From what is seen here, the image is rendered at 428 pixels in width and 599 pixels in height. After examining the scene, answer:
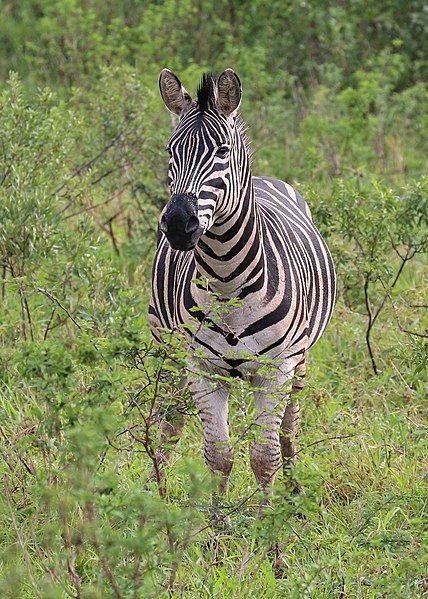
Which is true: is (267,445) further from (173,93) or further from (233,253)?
(173,93)

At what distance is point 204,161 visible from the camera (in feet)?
13.3

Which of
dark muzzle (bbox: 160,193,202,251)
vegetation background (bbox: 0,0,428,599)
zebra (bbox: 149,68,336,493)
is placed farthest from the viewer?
zebra (bbox: 149,68,336,493)

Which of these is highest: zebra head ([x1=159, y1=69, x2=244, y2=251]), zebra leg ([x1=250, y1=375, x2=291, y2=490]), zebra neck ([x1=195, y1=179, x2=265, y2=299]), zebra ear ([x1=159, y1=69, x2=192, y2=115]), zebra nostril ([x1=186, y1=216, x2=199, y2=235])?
zebra ear ([x1=159, y1=69, x2=192, y2=115])

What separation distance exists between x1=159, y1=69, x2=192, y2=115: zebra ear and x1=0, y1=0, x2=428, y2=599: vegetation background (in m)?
1.04

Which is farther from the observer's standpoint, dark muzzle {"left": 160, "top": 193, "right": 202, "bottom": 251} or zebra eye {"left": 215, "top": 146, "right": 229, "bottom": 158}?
zebra eye {"left": 215, "top": 146, "right": 229, "bottom": 158}

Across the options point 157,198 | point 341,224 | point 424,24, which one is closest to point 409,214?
point 341,224

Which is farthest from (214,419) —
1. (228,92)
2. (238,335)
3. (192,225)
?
(228,92)

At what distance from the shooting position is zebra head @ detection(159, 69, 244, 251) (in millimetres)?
3844

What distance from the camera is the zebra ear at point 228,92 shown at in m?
4.19

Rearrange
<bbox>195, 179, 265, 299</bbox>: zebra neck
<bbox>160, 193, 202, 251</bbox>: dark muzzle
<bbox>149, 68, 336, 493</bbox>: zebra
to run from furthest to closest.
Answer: <bbox>195, 179, 265, 299</bbox>: zebra neck → <bbox>149, 68, 336, 493</bbox>: zebra → <bbox>160, 193, 202, 251</bbox>: dark muzzle

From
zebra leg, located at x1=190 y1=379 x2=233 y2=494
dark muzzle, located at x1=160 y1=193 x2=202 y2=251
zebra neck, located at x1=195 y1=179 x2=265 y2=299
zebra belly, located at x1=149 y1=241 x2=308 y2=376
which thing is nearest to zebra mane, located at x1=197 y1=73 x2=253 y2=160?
zebra neck, located at x1=195 y1=179 x2=265 y2=299

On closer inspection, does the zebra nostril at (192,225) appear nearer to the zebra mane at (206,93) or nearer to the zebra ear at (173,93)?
the zebra mane at (206,93)

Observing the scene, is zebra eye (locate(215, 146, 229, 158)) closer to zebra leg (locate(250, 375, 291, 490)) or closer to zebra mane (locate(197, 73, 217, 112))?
zebra mane (locate(197, 73, 217, 112))

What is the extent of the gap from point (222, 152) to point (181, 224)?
1.67 ft
